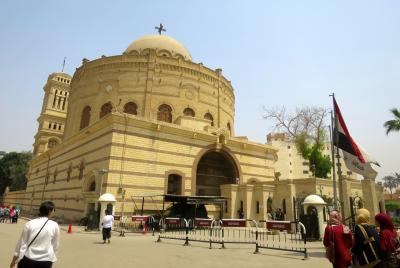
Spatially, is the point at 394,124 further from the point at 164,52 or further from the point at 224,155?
the point at 164,52

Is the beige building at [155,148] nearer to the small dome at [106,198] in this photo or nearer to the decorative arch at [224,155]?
the decorative arch at [224,155]

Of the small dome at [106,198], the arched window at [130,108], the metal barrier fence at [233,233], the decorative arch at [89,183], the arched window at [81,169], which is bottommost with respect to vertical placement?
the metal barrier fence at [233,233]

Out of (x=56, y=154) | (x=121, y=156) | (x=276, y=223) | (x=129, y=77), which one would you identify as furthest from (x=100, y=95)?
(x=276, y=223)

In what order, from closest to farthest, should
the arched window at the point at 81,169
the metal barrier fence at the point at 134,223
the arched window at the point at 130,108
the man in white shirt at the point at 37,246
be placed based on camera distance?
the man in white shirt at the point at 37,246 → the metal barrier fence at the point at 134,223 → the arched window at the point at 81,169 → the arched window at the point at 130,108

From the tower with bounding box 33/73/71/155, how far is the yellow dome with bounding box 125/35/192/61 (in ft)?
63.8

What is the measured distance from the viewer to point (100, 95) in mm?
28500

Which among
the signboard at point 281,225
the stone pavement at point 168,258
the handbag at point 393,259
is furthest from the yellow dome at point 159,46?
the handbag at point 393,259

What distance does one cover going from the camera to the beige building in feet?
65.3

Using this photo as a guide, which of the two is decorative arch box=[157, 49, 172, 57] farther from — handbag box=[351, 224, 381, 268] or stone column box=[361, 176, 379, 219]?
handbag box=[351, 224, 381, 268]

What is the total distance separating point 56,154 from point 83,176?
9.95m

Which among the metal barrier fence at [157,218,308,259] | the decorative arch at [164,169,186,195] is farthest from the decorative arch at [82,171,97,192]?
the metal barrier fence at [157,218,308,259]

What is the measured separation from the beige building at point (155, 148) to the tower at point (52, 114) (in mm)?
8058

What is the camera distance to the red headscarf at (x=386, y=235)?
4367 millimetres

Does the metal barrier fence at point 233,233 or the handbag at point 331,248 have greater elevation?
the handbag at point 331,248
